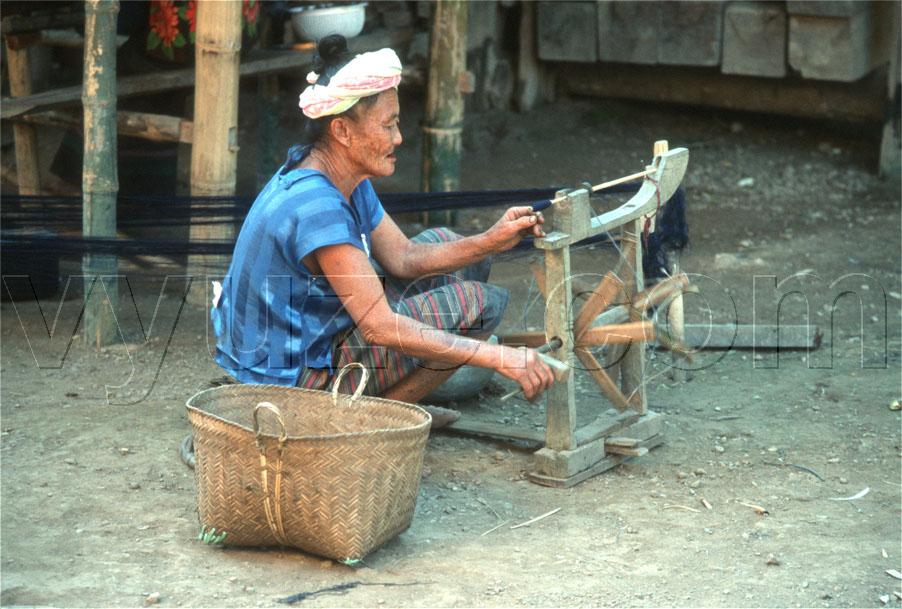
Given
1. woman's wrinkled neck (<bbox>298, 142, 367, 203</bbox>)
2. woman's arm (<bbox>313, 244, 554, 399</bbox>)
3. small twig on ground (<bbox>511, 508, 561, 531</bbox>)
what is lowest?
small twig on ground (<bbox>511, 508, 561, 531</bbox>)

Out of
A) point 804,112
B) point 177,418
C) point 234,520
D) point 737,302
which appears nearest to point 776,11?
point 804,112

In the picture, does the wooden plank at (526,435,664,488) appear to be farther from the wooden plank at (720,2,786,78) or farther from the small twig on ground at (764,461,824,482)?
the wooden plank at (720,2,786,78)

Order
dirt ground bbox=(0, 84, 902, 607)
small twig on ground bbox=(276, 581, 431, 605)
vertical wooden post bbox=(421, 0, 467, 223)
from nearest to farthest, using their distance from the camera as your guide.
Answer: small twig on ground bbox=(276, 581, 431, 605) < dirt ground bbox=(0, 84, 902, 607) < vertical wooden post bbox=(421, 0, 467, 223)

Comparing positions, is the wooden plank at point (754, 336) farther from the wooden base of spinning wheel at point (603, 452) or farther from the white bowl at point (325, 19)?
the white bowl at point (325, 19)

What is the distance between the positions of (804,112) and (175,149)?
366 centimetres

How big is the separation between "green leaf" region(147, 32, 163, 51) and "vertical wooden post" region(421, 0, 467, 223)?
55.1 inches

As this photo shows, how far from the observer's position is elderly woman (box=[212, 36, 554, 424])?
3.14 meters

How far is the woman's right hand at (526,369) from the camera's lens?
308 centimetres

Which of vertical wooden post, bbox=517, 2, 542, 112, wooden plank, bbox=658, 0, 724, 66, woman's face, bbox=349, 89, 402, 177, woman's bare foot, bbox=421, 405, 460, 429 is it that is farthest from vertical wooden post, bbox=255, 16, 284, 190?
woman's face, bbox=349, 89, 402, 177

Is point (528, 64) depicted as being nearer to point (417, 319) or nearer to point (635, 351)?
point (635, 351)

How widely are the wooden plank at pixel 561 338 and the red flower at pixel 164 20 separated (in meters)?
2.50

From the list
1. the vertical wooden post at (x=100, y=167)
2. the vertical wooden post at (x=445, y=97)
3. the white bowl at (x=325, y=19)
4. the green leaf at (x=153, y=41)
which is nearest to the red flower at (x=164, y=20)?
the green leaf at (x=153, y=41)

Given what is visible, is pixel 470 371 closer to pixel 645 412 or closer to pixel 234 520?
pixel 645 412

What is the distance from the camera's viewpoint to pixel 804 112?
709 cm
